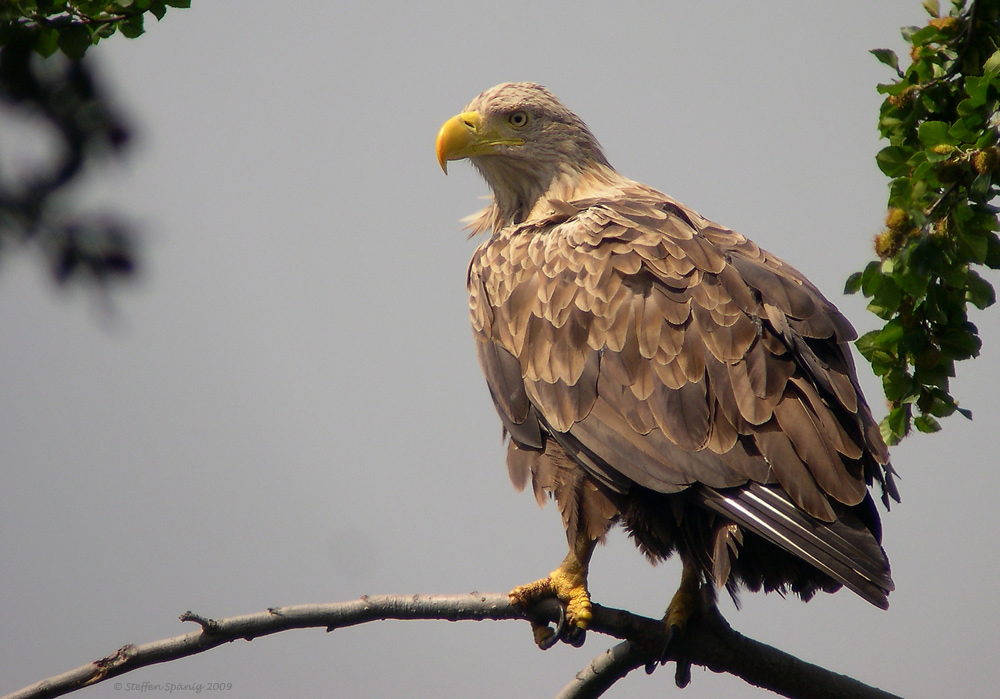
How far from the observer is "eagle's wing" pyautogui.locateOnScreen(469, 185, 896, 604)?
3.60m

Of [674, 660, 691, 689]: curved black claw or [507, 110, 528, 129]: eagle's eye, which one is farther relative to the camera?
[507, 110, 528, 129]: eagle's eye

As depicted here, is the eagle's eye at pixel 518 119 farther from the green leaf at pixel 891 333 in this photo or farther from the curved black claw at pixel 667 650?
the curved black claw at pixel 667 650

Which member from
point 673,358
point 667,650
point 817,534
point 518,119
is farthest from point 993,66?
point 518,119

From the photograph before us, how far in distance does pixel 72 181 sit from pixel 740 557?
295cm

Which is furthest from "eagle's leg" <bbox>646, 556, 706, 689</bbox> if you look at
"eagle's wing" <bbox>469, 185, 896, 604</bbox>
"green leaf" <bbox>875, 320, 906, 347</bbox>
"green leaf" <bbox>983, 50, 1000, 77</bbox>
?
"green leaf" <bbox>983, 50, 1000, 77</bbox>

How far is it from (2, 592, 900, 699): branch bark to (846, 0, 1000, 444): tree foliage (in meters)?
1.00

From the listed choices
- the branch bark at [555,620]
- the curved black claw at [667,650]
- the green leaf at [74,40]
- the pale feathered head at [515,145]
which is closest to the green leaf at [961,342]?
the branch bark at [555,620]

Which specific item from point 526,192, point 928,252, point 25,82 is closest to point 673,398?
point 928,252

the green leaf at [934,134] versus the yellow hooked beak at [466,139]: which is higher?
the yellow hooked beak at [466,139]

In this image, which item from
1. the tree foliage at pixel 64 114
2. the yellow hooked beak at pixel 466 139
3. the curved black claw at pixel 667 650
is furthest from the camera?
the yellow hooked beak at pixel 466 139

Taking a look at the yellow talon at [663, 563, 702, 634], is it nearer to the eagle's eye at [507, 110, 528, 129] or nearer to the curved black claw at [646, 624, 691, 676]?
the curved black claw at [646, 624, 691, 676]

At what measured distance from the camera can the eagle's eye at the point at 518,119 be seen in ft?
18.2

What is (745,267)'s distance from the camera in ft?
13.7

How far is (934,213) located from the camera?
10.6 feet
